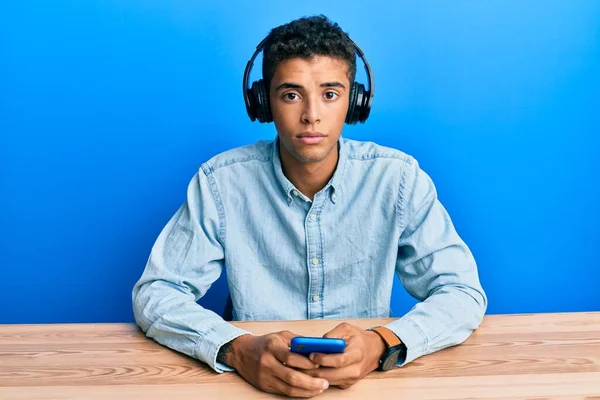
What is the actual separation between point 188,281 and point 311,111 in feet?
1.65

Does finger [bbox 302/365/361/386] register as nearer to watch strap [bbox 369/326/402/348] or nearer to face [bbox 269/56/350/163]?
watch strap [bbox 369/326/402/348]

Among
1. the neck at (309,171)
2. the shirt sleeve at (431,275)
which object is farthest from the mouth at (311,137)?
the shirt sleeve at (431,275)

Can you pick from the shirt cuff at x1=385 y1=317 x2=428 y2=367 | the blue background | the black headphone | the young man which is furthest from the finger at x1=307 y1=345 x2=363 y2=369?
the blue background

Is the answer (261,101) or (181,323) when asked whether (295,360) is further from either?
(261,101)

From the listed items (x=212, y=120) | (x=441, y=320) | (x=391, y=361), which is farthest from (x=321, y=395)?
(x=212, y=120)

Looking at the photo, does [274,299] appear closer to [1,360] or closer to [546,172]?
[1,360]

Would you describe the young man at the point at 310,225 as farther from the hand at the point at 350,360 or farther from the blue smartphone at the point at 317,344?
the blue smartphone at the point at 317,344

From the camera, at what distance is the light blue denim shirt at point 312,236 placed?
180 centimetres

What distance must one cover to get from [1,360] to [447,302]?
3.15 ft

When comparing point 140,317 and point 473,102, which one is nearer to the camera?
point 140,317

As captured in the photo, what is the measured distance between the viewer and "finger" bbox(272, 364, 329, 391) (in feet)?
4.45

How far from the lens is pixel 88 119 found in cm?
248

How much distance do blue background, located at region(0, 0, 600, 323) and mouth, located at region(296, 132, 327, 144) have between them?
816mm

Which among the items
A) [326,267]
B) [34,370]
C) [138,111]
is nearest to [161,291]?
[34,370]
